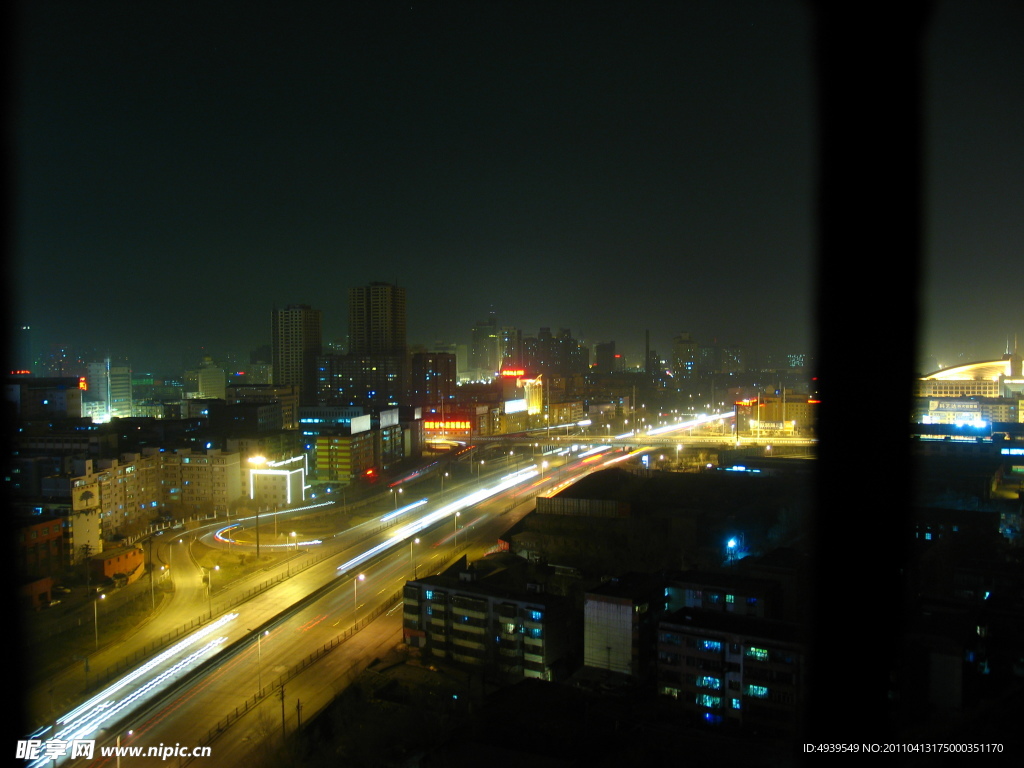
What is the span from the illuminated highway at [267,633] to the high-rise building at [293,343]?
1402 cm

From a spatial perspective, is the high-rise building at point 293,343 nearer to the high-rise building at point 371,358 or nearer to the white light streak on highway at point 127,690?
the high-rise building at point 371,358

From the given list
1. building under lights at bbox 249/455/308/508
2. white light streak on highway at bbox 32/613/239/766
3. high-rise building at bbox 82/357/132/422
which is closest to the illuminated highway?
white light streak on highway at bbox 32/613/239/766

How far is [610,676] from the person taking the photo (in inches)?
166

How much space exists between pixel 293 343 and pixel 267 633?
17796mm

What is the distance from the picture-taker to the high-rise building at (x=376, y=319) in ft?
71.3

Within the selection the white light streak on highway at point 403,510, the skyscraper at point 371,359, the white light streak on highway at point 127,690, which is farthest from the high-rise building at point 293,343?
the white light streak on highway at point 127,690

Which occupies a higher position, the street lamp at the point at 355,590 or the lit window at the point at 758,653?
the lit window at the point at 758,653

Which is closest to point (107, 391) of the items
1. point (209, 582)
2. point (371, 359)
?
point (371, 359)

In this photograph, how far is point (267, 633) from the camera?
4723mm

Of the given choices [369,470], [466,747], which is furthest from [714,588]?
[369,470]

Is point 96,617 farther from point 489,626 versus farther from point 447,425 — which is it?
point 447,425

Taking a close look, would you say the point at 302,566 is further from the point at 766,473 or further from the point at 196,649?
the point at 766,473

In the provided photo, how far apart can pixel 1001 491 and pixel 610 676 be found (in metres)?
6.54

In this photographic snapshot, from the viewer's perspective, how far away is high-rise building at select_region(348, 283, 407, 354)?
71.3 ft
